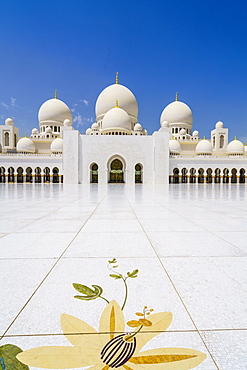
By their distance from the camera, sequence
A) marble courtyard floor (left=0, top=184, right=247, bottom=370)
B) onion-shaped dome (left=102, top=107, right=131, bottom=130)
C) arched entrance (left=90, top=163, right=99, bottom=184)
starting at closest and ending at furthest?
1. marble courtyard floor (left=0, top=184, right=247, bottom=370)
2. arched entrance (left=90, top=163, right=99, bottom=184)
3. onion-shaped dome (left=102, top=107, right=131, bottom=130)

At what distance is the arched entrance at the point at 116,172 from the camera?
81.7ft

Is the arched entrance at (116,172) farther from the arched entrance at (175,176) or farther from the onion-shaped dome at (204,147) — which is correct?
the onion-shaped dome at (204,147)

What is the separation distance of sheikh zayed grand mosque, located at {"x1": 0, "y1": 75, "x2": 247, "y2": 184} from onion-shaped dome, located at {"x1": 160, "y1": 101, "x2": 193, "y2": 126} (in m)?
2.20

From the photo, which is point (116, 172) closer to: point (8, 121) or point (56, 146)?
point (56, 146)

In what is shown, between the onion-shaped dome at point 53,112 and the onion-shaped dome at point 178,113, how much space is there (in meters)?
14.2

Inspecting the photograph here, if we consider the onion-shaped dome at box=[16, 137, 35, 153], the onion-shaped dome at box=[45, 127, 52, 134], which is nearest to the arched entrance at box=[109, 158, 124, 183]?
the onion-shaped dome at box=[16, 137, 35, 153]

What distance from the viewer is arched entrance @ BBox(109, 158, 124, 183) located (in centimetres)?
2491

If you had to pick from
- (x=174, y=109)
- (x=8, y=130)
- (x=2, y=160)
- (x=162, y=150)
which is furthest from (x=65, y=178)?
(x=174, y=109)

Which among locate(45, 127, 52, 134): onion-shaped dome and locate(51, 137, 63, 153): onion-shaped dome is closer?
locate(51, 137, 63, 153): onion-shaped dome

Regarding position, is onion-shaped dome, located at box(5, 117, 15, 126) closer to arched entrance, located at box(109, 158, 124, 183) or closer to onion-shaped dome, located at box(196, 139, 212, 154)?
arched entrance, located at box(109, 158, 124, 183)

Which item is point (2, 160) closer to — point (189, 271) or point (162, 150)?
point (162, 150)

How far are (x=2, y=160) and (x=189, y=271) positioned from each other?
25.4 m

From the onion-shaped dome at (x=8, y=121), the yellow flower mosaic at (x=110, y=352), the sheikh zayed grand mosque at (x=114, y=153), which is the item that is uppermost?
the onion-shaped dome at (x=8, y=121)

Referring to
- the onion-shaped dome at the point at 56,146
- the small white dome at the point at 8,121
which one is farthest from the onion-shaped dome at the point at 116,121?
the small white dome at the point at 8,121
